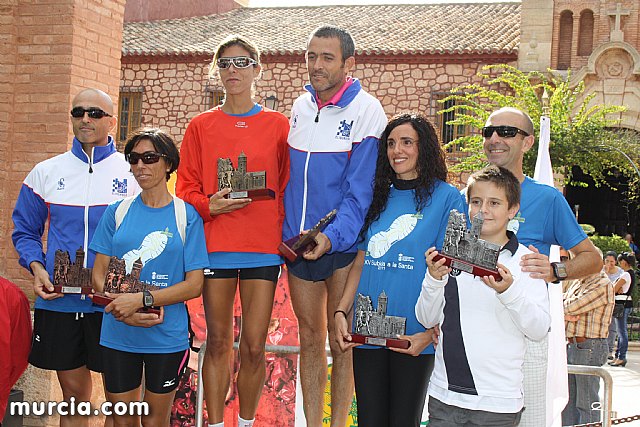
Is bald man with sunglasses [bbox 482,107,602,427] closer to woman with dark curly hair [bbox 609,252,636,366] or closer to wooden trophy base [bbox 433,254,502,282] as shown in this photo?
wooden trophy base [bbox 433,254,502,282]

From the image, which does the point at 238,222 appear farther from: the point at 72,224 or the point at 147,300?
the point at 72,224

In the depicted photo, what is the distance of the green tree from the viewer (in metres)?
21.5

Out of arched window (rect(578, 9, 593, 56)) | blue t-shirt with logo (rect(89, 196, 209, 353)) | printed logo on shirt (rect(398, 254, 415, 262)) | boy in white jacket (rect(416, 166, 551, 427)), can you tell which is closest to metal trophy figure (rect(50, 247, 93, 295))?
blue t-shirt with logo (rect(89, 196, 209, 353))

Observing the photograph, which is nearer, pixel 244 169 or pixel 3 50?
pixel 244 169

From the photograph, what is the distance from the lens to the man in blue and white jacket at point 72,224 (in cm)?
488

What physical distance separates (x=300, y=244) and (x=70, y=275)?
1.45m

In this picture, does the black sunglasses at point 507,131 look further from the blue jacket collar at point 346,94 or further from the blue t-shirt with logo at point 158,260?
the blue t-shirt with logo at point 158,260

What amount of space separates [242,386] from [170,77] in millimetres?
23182

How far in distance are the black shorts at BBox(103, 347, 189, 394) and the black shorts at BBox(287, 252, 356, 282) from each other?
0.78m

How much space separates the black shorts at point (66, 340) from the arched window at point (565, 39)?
21815mm

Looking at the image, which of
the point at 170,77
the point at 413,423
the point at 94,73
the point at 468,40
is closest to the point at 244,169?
the point at 413,423

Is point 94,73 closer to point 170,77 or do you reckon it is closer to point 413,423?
point 413,423

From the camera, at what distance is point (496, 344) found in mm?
3758

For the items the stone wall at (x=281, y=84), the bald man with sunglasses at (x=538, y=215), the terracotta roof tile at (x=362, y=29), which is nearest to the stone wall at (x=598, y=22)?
the terracotta roof tile at (x=362, y=29)
